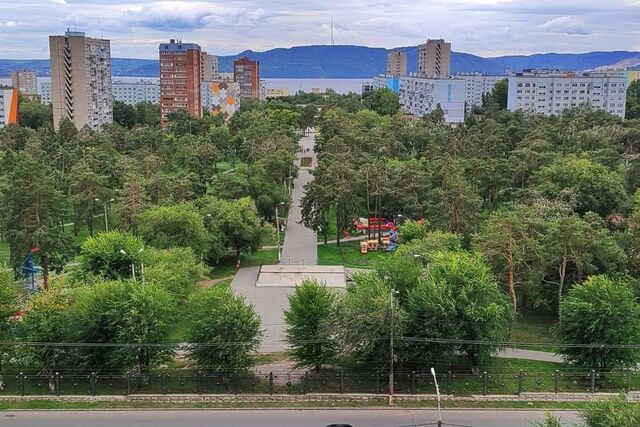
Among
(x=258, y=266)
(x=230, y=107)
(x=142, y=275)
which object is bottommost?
(x=258, y=266)

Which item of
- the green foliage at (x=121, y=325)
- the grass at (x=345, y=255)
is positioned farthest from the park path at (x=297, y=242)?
the green foliage at (x=121, y=325)

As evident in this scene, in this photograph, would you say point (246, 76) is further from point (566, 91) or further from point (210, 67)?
point (566, 91)

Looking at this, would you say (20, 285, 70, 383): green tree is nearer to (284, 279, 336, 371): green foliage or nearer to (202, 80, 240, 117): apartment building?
(284, 279, 336, 371): green foliage

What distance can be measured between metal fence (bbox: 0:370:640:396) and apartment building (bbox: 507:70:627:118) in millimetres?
100019

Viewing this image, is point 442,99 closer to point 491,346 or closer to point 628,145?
point 628,145

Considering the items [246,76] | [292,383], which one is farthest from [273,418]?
[246,76]

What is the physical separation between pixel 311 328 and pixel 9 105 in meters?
98.9

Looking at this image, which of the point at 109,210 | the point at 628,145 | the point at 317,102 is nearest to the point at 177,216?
the point at 109,210

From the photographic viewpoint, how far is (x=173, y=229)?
35.5 m

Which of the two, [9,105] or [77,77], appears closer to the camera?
[77,77]

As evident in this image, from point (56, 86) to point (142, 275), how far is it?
80.4 metres

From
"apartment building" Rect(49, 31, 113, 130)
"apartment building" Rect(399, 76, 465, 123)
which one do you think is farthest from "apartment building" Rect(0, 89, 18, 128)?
"apartment building" Rect(399, 76, 465, 123)

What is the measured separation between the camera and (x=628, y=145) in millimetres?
65875

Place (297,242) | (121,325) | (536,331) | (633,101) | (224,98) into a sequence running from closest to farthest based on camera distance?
(121,325) → (536,331) → (297,242) → (633,101) → (224,98)
